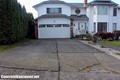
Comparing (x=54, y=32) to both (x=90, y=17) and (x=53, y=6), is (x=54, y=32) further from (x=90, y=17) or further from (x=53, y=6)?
(x=90, y=17)

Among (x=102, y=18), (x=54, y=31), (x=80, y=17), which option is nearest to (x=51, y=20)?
(x=54, y=31)

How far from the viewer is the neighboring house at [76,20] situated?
118 ft

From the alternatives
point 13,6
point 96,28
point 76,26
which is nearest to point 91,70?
point 13,6

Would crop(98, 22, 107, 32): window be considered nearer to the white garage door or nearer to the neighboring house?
the neighboring house

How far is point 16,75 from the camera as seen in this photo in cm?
715

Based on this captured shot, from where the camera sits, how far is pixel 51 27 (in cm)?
3641

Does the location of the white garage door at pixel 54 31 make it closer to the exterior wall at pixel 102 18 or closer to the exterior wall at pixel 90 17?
the exterior wall at pixel 90 17

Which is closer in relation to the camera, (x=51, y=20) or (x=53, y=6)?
(x=51, y=20)

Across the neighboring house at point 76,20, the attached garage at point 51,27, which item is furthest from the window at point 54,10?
the attached garage at point 51,27

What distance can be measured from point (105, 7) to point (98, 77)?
30.4 metres

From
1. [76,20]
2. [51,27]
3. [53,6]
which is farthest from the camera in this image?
[53,6]

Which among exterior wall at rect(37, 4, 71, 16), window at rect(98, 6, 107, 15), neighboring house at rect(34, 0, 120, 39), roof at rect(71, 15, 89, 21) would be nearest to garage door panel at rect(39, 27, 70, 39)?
neighboring house at rect(34, 0, 120, 39)

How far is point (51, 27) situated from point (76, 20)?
195 inches

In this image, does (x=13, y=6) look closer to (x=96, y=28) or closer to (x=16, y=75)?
(x=16, y=75)
